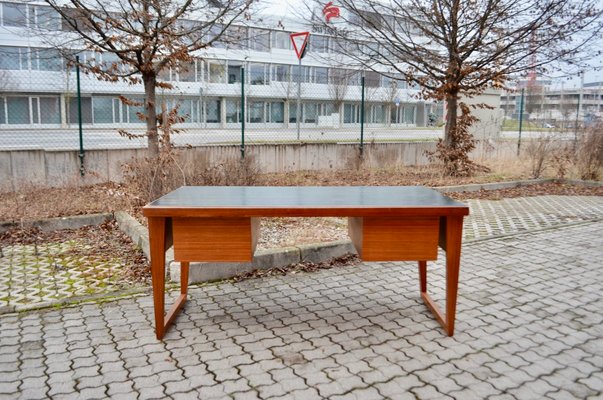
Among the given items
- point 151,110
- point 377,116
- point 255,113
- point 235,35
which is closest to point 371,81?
point 255,113

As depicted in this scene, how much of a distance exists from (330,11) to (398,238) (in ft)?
27.8

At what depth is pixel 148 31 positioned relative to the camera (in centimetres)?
711

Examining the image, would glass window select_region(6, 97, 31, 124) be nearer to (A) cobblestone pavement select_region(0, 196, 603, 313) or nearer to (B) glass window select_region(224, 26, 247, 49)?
(B) glass window select_region(224, 26, 247, 49)

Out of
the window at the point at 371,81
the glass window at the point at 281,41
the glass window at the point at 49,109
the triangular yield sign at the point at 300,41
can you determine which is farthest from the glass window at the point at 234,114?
the glass window at the point at 281,41

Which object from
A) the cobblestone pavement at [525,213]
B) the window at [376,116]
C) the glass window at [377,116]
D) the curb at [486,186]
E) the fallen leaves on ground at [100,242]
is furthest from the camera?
the glass window at [377,116]

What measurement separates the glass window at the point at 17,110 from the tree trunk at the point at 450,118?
1594 cm


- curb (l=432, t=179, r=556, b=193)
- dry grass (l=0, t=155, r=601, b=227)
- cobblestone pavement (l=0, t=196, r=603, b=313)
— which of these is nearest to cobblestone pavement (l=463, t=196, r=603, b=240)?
cobblestone pavement (l=0, t=196, r=603, b=313)

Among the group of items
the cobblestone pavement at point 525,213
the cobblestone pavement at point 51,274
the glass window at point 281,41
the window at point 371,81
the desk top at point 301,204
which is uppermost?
the glass window at point 281,41

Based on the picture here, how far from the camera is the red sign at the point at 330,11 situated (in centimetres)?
1039

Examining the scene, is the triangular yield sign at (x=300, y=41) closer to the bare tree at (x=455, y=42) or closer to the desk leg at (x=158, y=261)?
the bare tree at (x=455, y=42)

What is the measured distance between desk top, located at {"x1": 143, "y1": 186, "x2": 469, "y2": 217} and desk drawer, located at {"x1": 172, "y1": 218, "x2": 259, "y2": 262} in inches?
4.4

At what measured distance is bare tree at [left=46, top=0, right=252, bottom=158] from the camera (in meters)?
6.83

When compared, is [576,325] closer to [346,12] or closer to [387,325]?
[387,325]

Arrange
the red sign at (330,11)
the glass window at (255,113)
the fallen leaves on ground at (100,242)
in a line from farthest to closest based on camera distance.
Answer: the glass window at (255,113)
the red sign at (330,11)
the fallen leaves on ground at (100,242)
